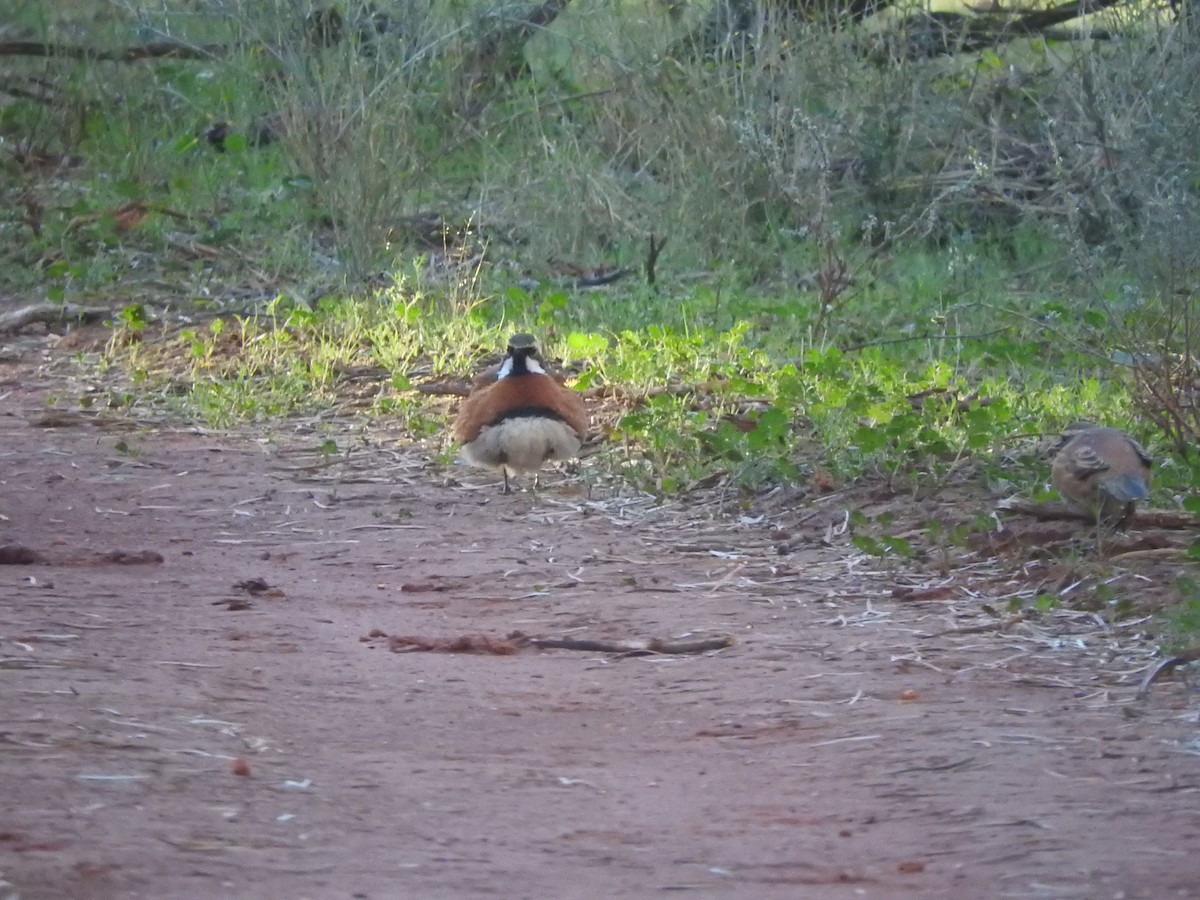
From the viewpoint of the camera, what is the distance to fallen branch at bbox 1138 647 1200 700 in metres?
4.46

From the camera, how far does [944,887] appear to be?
3.10 m

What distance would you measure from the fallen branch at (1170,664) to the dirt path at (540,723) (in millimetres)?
53

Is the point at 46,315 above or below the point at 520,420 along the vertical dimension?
below

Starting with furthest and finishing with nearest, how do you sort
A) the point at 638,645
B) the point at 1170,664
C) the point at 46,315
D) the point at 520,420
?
the point at 46,315
the point at 520,420
the point at 638,645
the point at 1170,664

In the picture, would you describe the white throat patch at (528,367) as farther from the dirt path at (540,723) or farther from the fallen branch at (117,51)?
the fallen branch at (117,51)

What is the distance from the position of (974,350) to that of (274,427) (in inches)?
141

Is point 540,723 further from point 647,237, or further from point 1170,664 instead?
point 647,237

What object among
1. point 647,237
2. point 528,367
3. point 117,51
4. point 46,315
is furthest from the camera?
point 117,51

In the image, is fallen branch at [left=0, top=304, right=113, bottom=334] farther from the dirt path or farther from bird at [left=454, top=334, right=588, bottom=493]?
bird at [left=454, top=334, right=588, bottom=493]

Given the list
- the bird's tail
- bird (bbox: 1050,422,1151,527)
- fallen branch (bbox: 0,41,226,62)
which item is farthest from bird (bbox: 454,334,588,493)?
fallen branch (bbox: 0,41,226,62)

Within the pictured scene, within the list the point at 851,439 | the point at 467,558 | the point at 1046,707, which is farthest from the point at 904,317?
the point at 1046,707

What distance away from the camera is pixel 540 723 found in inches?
171

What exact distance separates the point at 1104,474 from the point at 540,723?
226cm

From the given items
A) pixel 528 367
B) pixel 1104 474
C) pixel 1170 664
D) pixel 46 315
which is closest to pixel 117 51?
pixel 46 315
